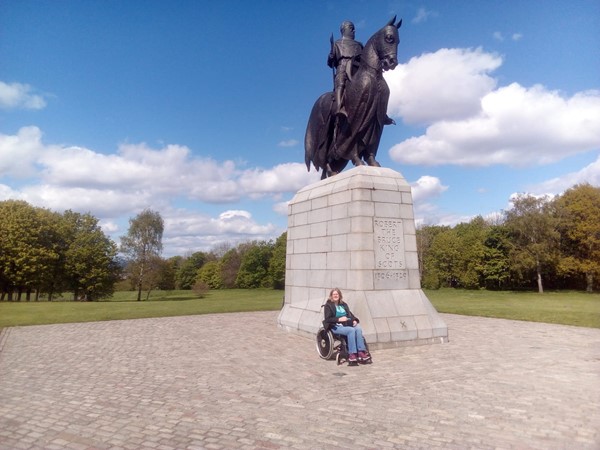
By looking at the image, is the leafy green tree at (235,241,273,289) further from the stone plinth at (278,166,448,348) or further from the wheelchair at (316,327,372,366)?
the wheelchair at (316,327,372,366)

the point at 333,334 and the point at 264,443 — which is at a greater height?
the point at 333,334

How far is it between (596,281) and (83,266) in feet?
179

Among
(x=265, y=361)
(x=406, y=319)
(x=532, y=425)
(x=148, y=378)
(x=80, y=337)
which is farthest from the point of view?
(x=80, y=337)

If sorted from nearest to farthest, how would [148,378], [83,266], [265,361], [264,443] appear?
[264,443] < [148,378] < [265,361] < [83,266]

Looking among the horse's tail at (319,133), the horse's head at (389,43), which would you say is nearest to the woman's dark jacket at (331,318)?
the horse's tail at (319,133)

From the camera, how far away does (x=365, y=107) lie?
11.7 metres

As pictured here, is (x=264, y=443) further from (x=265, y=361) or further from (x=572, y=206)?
(x=572, y=206)

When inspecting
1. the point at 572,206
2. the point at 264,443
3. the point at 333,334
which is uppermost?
the point at 572,206

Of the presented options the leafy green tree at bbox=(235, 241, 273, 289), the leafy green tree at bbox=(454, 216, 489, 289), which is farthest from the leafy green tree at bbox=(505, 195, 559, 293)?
the leafy green tree at bbox=(235, 241, 273, 289)

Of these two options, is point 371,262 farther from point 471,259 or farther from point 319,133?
point 471,259

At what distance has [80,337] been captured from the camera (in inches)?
458

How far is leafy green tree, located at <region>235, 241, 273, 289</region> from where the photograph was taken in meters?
74.5

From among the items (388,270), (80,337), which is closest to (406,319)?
(388,270)

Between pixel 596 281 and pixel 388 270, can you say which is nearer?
pixel 388 270
